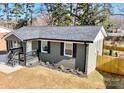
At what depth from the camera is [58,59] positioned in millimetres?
13703

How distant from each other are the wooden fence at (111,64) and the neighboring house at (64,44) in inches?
25.2

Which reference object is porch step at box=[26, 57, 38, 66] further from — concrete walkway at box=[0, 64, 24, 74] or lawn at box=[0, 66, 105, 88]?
lawn at box=[0, 66, 105, 88]

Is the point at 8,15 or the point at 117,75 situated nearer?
the point at 117,75

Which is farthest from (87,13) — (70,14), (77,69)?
(77,69)

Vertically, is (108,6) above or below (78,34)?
above

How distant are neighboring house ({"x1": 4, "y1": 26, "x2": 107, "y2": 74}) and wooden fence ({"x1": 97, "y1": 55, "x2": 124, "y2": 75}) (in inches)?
25.2

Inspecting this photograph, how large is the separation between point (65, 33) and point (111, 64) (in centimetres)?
467

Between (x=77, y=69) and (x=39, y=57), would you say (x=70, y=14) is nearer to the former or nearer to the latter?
(x=39, y=57)

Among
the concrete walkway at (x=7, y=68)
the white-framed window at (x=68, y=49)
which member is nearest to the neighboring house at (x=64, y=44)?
the white-framed window at (x=68, y=49)

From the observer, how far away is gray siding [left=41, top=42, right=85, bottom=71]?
41.0 ft

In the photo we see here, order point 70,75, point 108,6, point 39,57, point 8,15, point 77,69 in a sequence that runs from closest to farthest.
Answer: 1. point 70,75
2. point 77,69
3. point 39,57
4. point 108,6
5. point 8,15

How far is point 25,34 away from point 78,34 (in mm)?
4871

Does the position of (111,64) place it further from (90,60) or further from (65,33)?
(65,33)

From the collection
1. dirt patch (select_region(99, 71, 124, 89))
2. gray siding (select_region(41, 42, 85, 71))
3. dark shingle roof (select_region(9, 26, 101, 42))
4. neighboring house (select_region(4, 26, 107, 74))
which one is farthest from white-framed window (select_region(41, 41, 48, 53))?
dirt patch (select_region(99, 71, 124, 89))
